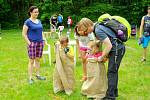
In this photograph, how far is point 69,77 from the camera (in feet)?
23.7

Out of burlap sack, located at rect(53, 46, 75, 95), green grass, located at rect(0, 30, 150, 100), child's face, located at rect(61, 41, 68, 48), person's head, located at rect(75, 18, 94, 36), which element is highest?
person's head, located at rect(75, 18, 94, 36)

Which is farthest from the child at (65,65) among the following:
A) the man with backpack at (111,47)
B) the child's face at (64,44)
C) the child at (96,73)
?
the man with backpack at (111,47)

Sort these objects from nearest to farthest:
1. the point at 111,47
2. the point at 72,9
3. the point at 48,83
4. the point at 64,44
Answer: the point at 111,47, the point at 64,44, the point at 48,83, the point at 72,9

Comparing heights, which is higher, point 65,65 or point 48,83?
point 65,65

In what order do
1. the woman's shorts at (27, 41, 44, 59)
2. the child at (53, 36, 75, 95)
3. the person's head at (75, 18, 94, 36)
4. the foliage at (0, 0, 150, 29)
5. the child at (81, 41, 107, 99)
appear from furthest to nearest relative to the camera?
1. the foliage at (0, 0, 150, 29)
2. the woman's shorts at (27, 41, 44, 59)
3. the child at (53, 36, 75, 95)
4. the child at (81, 41, 107, 99)
5. the person's head at (75, 18, 94, 36)

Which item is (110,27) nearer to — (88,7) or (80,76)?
(80,76)

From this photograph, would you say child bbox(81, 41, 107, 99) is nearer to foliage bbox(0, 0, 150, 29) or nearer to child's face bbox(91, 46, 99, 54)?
child's face bbox(91, 46, 99, 54)

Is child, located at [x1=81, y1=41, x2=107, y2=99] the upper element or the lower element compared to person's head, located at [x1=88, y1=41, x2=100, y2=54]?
lower

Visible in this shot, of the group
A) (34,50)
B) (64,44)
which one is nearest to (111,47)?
(64,44)

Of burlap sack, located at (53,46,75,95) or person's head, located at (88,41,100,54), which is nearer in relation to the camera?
person's head, located at (88,41,100,54)

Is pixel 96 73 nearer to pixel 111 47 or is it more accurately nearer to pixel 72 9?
pixel 111 47

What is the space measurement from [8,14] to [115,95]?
28435 mm

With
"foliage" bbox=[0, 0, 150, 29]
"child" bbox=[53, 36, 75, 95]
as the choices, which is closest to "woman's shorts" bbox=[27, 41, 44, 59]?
"child" bbox=[53, 36, 75, 95]

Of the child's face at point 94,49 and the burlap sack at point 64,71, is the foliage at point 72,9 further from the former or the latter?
the child's face at point 94,49
